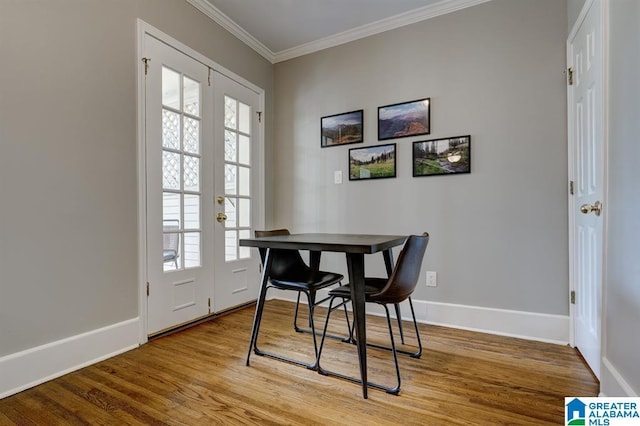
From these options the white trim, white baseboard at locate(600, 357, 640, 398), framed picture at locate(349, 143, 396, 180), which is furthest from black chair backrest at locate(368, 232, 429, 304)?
the white trim

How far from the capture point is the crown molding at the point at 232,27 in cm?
264

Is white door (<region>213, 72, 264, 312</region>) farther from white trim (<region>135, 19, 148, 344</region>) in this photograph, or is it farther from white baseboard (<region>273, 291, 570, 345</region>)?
white baseboard (<region>273, 291, 570, 345</region>)

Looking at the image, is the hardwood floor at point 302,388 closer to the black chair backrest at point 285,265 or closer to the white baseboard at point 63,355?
the white baseboard at point 63,355

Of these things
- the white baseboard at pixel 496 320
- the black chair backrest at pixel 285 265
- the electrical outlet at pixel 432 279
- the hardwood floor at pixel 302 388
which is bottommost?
the hardwood floor at pixel 302 388

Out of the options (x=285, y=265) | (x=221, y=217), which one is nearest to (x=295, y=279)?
(x=285, y=265)

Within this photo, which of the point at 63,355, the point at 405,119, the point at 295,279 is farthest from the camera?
the point at 405,119

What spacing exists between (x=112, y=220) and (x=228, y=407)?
1353mm

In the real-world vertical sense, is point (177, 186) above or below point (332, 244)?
above

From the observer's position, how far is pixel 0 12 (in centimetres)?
159

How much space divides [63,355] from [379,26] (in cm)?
329

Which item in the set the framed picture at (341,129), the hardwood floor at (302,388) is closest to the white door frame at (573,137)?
the hardwood floor at (302,388)

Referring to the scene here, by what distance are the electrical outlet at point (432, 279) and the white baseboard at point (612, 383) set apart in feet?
3.95

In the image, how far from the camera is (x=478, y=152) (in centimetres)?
250

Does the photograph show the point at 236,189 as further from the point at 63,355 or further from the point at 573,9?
the point at 573,9
